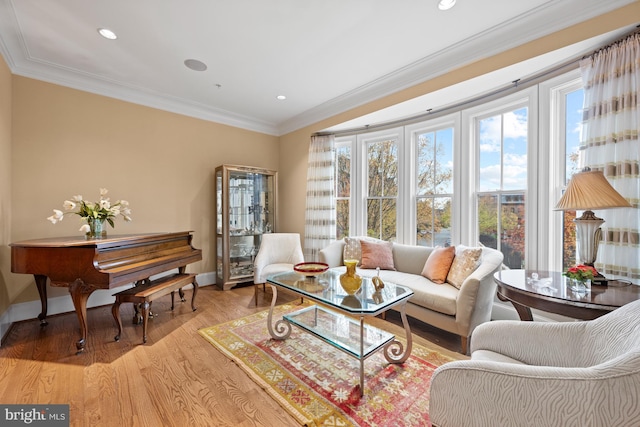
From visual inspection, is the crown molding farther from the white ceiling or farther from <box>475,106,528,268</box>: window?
<box>475,106,528,268</box>: window

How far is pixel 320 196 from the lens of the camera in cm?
431

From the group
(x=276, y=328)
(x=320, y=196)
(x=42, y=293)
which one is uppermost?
(x=320, y=196)

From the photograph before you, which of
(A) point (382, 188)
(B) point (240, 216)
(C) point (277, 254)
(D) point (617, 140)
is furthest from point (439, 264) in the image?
(B) point (240, 216)

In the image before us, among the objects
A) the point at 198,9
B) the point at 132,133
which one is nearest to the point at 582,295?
the point at 198,9

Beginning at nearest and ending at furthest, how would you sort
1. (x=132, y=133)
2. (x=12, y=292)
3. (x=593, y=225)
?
(x=593, y=225), (x=12, y=292), (x=132, y=133)

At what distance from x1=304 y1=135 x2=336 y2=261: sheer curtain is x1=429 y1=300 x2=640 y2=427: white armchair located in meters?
3.06

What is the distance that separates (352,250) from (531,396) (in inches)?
107

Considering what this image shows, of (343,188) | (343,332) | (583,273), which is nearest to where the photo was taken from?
(583,273)

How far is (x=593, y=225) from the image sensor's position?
183cm

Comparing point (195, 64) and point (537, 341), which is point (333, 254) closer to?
point (537, 341)

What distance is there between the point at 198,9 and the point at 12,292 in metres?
3.44

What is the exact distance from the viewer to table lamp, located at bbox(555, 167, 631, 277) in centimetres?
167

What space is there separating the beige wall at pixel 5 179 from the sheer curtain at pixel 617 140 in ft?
16.9

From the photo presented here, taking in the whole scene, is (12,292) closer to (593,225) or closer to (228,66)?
(228,66)
